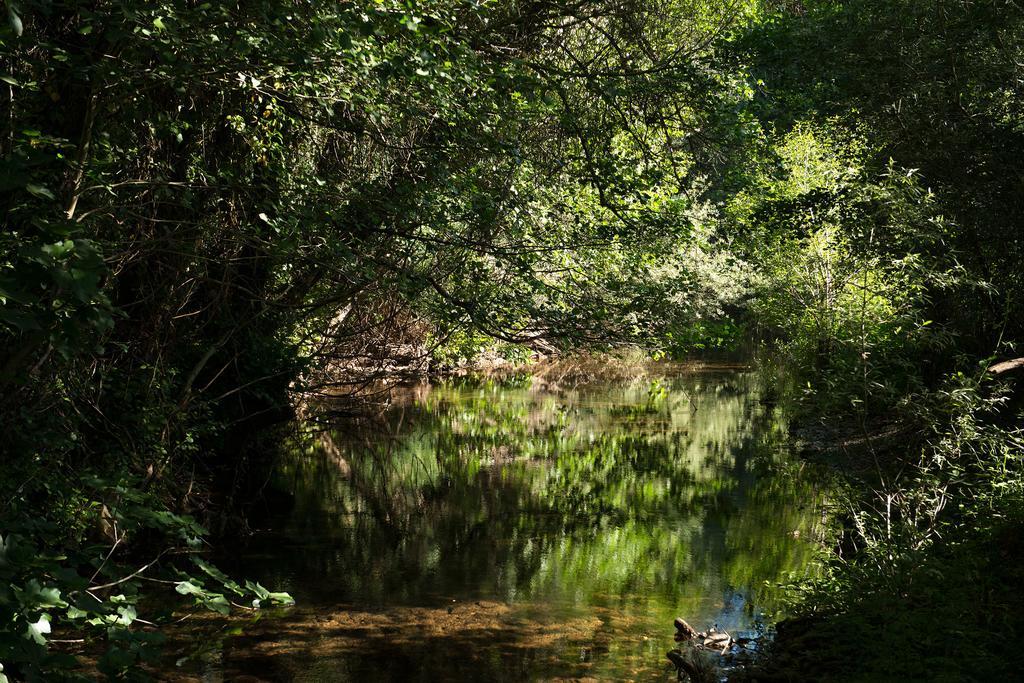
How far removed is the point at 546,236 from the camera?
31.2ft

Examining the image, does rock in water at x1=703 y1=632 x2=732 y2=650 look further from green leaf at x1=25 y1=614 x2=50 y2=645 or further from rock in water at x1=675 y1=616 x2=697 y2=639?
green leaf at x1=25 y1=614 x2=50 y2=645

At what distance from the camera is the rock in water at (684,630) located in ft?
24.5

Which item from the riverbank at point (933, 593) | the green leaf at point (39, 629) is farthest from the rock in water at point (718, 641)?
the green leaf at point (39, 629)

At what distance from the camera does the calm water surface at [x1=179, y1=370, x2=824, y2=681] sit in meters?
7.38

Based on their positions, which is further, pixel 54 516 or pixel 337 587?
pixel 337 587

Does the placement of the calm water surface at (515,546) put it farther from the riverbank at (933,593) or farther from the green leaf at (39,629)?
the green leaf at (39,629)

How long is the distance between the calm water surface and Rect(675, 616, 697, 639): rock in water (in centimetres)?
12

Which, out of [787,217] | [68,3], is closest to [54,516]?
[68,3]

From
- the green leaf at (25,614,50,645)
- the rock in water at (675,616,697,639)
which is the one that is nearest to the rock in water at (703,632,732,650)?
the rock in water at (675,616,697,639)

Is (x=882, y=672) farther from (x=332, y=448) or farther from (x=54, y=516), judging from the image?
(x=332, y=448)

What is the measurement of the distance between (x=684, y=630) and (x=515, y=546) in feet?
10.6

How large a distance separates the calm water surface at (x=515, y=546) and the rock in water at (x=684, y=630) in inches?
4.9

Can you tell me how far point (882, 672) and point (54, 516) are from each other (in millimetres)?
5553

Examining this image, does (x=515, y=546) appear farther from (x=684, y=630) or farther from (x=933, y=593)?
(x=933, y=593)
